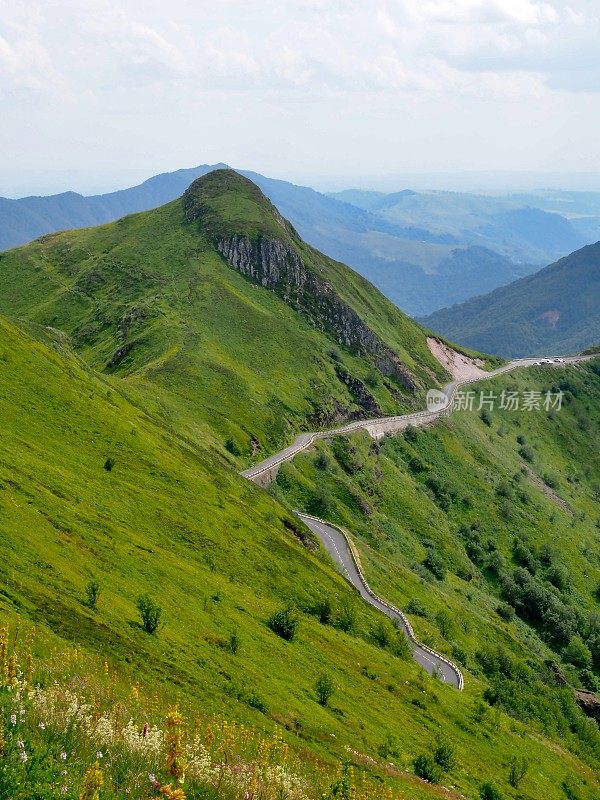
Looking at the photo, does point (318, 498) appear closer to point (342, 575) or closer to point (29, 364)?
point (342, 575)

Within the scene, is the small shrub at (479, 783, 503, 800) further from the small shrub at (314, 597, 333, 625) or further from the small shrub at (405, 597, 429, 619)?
the small shrub at (405, 597, 429, 619)

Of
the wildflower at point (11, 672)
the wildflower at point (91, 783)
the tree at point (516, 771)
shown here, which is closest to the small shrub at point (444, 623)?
the tree at point (516, 771)

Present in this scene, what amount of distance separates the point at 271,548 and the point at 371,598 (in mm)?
19615

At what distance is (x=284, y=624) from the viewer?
49094mm

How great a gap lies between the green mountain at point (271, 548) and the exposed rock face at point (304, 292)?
122 centimetres

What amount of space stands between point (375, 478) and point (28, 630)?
358ft

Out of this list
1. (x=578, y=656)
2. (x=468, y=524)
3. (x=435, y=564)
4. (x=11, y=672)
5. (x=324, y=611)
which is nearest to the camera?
(x=11, y=672)

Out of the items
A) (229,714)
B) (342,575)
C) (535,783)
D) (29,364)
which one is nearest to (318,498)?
(342,575)

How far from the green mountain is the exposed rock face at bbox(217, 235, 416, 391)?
1224 millimetres

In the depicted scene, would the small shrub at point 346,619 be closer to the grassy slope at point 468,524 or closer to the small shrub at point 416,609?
the grassy slope at point 468,524

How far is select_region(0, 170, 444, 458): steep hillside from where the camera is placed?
12538cm

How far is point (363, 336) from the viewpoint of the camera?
621 ft

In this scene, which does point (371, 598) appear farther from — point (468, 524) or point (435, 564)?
point (468, 524)

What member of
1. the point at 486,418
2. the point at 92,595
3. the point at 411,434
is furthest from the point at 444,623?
the point at 486,418
